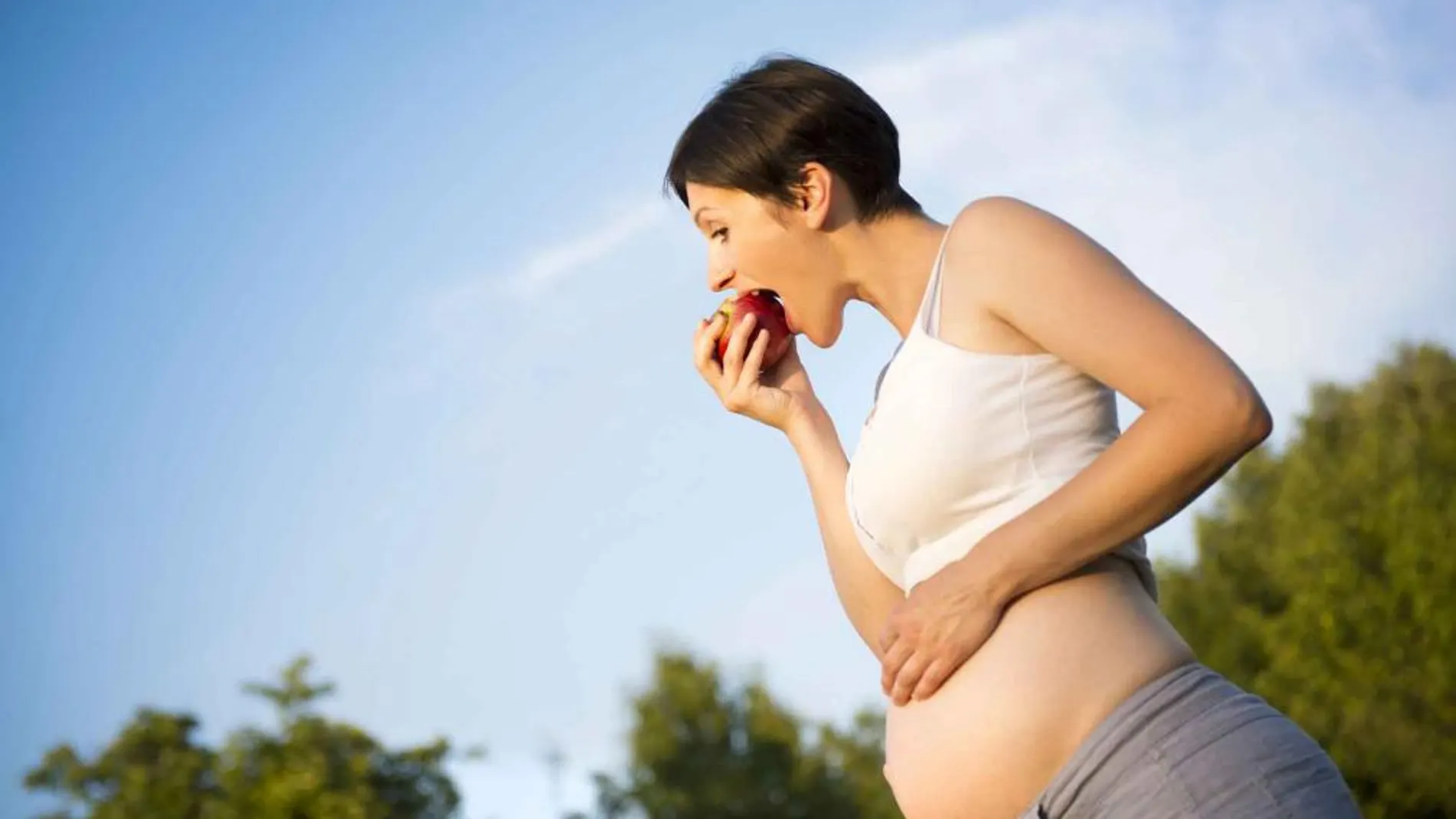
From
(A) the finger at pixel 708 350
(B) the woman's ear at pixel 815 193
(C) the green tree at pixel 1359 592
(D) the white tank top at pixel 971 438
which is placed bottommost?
(D) the white tank top at pixel 971 438

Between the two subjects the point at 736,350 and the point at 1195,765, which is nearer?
the point at 1195,765

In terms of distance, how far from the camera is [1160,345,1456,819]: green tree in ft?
88.3

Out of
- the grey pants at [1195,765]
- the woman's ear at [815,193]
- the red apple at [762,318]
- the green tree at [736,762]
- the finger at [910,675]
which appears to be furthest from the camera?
the green tree at [736,762]

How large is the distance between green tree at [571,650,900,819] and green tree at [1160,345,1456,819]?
10239mm

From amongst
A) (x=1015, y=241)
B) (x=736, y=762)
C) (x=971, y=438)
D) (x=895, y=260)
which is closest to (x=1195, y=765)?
(x=971, y=438)

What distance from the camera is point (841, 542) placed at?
3170 mm

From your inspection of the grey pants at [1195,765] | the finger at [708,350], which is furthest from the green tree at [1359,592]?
the grey pants at [1195,765]

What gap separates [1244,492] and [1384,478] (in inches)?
213

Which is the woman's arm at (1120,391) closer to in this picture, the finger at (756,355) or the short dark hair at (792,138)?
the short dark hair at (792,138)

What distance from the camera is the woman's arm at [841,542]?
10.3ft

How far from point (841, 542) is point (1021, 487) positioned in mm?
576

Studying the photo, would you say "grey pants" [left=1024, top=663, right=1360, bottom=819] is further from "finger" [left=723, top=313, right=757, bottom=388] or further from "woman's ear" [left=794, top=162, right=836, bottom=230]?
"finger" [left=723, top=313, right=757, bottom=388]

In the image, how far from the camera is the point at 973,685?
2.66m

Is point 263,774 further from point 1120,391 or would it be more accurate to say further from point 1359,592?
point 1120,391
